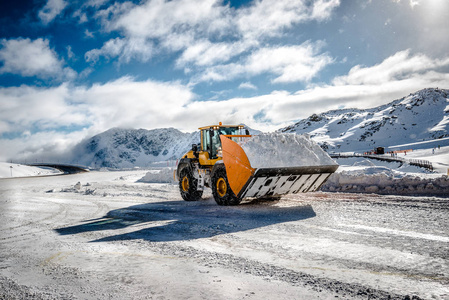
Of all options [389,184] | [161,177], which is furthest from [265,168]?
[161,177]

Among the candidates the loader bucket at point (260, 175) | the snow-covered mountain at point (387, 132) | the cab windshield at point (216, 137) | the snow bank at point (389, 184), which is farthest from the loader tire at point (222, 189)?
the snow-covered mountain at point (387, 132)

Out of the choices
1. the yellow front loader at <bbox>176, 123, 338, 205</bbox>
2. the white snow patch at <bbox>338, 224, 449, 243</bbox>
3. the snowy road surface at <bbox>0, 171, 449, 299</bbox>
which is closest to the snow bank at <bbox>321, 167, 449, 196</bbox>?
the snowy road surface at <bbox>0, 171, 449, 299</bbox>

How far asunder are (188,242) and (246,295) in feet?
6.75

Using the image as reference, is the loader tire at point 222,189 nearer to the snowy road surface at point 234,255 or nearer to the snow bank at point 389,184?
the snowy road surface at point 234,255

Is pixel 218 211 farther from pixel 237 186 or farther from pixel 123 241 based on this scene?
pixel 123 241

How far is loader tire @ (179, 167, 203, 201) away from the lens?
407 inches

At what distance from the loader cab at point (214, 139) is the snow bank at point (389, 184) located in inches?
192

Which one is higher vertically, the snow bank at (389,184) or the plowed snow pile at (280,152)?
the plowed snow pile at (280,152)

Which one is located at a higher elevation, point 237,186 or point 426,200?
point 237,186

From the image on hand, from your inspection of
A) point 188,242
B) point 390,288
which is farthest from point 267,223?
point 390,288

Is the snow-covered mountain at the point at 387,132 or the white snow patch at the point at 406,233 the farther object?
the snow-covered mountain at the point at 387,132

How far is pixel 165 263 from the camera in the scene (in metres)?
3.62

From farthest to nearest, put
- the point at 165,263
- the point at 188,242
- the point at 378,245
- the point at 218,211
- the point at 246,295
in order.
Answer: the point at 218,211
the point at 188,242
the point at 378,245
the point at 165,263
the point at 246,295

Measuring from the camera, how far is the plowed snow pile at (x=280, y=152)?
7574 millimetres
